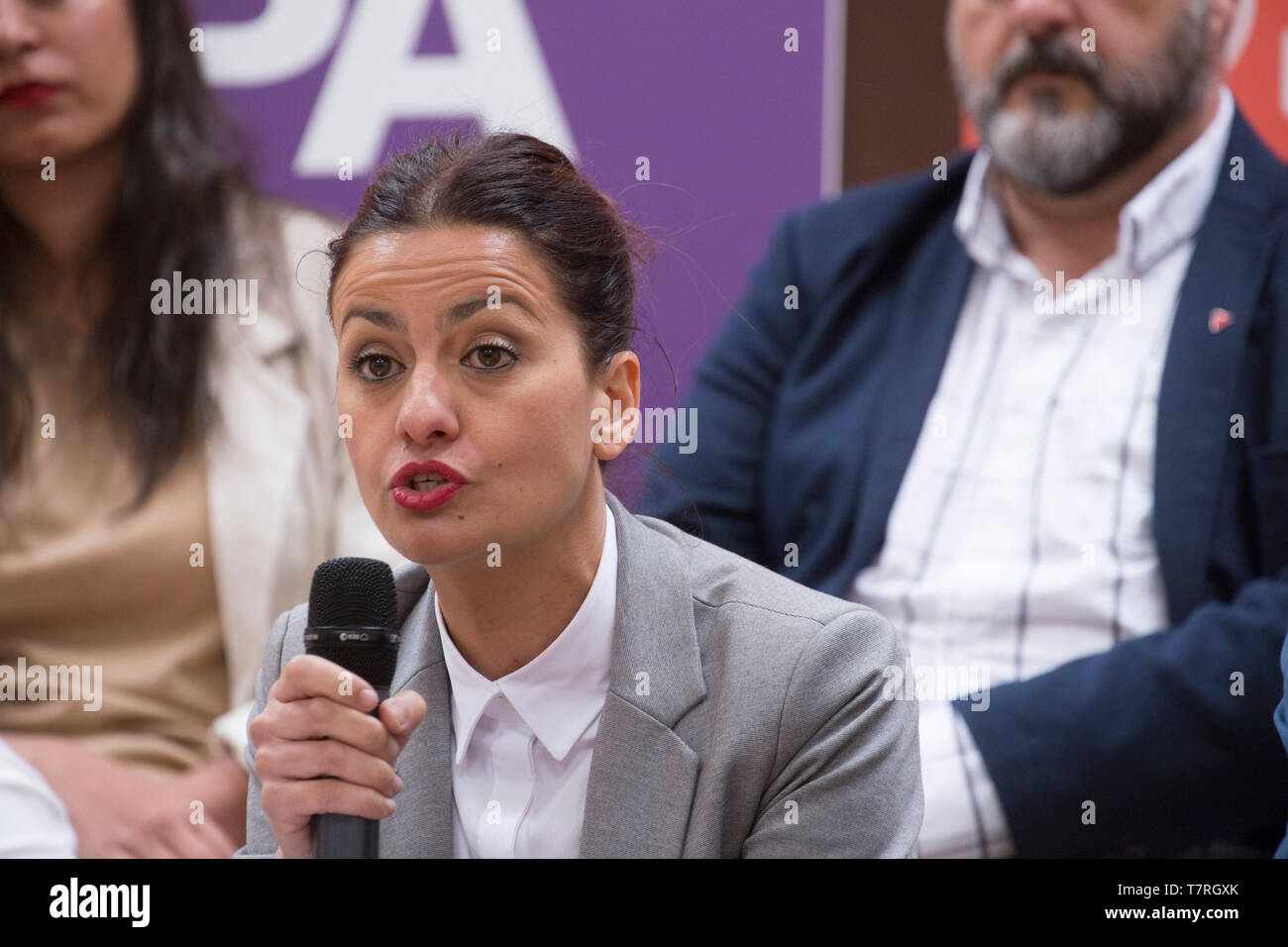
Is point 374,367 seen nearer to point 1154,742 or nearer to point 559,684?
point 559,684

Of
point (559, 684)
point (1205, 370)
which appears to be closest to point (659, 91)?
point (1205, 370)

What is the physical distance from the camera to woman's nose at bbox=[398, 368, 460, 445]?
4.69ft

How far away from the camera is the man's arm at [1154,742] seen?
2066mm

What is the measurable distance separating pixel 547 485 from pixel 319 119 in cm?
156

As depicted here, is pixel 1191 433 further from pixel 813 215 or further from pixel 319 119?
pixel 319 119

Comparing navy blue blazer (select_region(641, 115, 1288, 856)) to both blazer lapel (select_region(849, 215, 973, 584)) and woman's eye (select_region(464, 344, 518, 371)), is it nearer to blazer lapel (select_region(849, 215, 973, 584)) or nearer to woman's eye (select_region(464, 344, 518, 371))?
blazer lapel (select_region(849, 215, 973, 584))

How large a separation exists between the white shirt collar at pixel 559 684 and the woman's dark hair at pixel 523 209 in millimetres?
286

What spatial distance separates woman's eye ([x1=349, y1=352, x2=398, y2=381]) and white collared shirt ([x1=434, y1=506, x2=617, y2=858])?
0.33 m

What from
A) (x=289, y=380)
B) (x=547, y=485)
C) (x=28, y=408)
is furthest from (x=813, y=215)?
(x=28, y=408)

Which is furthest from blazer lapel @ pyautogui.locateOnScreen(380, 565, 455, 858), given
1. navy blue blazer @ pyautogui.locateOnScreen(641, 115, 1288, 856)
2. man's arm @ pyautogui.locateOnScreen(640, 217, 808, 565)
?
man's arm @ pyautogui.locateOnScreen(640, 217, 808, 565)

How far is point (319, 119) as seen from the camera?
2.81 meters

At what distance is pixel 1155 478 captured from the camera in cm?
221

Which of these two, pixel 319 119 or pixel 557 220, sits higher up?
pixel 319 119
